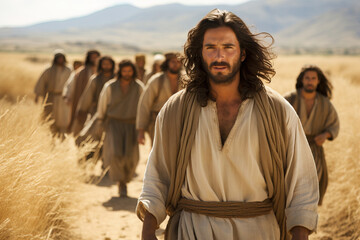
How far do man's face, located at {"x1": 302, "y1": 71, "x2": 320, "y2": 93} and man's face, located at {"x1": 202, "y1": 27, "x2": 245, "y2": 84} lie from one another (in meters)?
3.39

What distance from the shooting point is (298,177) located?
281cm

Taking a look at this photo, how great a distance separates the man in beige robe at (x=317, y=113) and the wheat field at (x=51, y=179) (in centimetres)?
56

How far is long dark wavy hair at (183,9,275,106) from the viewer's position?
297 cm

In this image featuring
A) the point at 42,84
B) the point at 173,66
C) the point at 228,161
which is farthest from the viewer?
the point at 42,84

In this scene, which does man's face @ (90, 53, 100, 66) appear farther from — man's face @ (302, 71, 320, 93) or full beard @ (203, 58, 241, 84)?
full beard @ (203, 58, 241, 84)

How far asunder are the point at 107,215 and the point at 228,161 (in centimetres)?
441

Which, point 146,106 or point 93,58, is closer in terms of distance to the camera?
point 146,106

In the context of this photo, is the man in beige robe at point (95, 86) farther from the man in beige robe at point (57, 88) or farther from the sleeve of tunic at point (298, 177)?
the sleeve of tunic at point (298, 177)

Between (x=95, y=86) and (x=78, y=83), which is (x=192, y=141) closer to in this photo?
(x=95, y=86)

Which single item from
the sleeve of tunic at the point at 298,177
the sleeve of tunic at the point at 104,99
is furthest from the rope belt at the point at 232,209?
the sleeve of tunic at the point at 104,99

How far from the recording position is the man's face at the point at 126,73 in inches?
313

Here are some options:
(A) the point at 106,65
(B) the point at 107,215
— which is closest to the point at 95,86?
(A) the point at 106,65

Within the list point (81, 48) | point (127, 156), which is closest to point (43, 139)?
point (127, 156)

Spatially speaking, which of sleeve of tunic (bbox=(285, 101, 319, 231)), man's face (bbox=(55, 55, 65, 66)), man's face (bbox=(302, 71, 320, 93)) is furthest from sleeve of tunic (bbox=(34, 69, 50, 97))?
sleeve of tunic (bbox=(285, 101, 319, 231))
